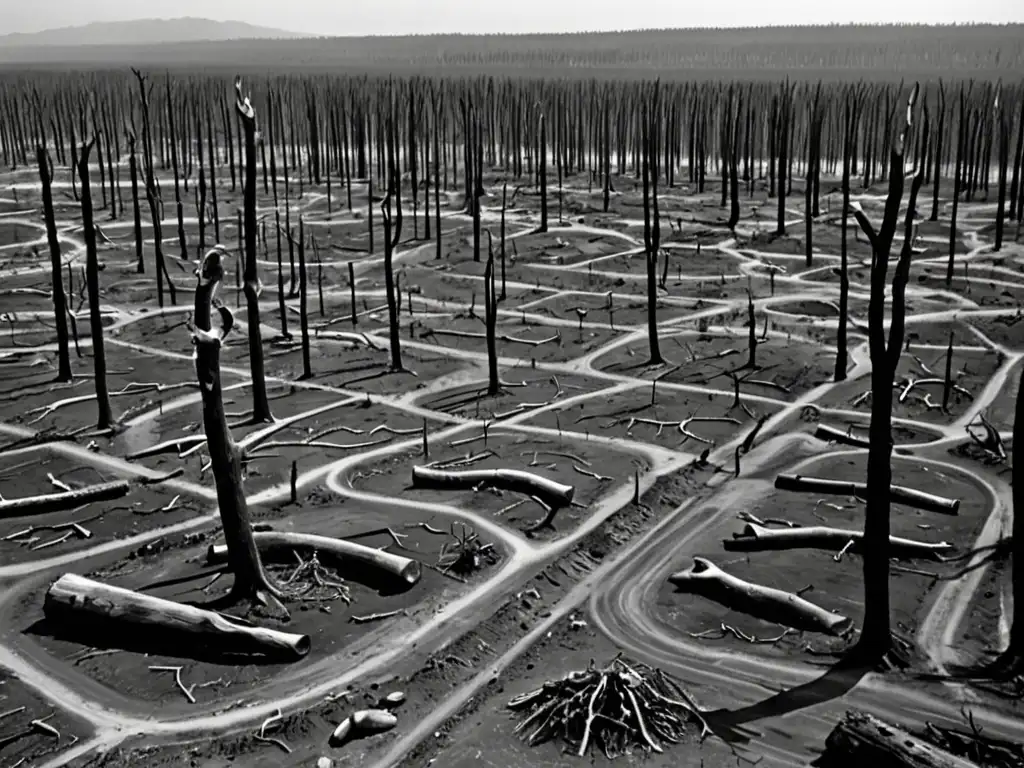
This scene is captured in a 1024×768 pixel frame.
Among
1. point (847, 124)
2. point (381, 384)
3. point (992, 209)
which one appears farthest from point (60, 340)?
point (992, 209)

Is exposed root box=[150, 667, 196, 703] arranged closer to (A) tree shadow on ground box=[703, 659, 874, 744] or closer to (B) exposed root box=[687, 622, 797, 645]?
(A) tree shadow on ground box=[703, 659, 874, 744]

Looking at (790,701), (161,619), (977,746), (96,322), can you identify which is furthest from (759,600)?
(96,322)

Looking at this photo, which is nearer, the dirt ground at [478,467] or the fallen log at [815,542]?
the dirt ground at [478,467]

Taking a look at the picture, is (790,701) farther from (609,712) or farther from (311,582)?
(311,582)

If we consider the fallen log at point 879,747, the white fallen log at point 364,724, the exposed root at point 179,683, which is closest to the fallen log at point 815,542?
the fallen log at point 879,747

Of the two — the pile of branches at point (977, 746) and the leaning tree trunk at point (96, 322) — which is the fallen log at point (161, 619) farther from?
the leaning tree trunk at point (96, 322)

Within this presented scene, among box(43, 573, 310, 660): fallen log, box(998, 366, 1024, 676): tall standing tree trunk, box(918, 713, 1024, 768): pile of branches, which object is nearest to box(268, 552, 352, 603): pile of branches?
box(43, 573, 310, 660): fallen log
